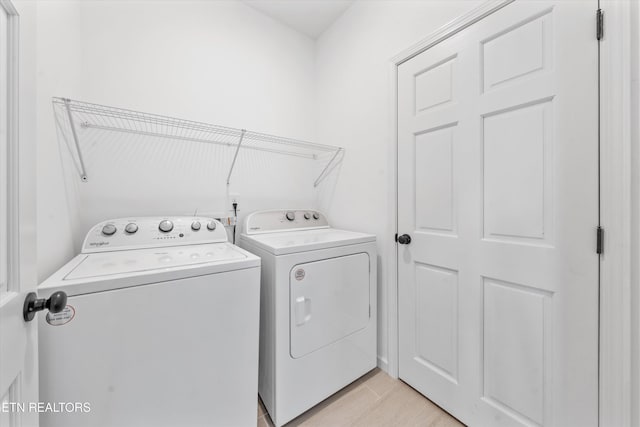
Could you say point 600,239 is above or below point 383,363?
above

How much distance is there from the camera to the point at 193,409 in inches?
40.1

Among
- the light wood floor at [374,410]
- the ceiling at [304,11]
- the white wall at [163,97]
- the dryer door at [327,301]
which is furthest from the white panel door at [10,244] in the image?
the ceiling at [304,11]

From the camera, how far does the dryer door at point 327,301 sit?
4.27ft

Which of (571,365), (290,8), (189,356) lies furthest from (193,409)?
(290,8)

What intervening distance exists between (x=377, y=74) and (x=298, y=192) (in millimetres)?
1162

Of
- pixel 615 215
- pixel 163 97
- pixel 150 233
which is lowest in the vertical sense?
pixel 150 233

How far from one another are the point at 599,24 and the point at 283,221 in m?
→ 1.87

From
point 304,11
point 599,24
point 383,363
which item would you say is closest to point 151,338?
point 383,363

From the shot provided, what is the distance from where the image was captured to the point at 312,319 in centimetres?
136

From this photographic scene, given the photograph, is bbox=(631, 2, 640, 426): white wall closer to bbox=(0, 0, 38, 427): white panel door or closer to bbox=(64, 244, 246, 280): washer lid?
bbox=(64, 244, 246, 280): washer lid

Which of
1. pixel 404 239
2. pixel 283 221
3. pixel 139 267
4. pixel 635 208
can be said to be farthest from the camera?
pixel 283 221

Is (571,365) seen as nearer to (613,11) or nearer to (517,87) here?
(517,87)

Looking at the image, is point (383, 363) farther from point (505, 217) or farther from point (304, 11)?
point (304, 11)

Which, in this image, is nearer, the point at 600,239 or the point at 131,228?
the point at 600,239
